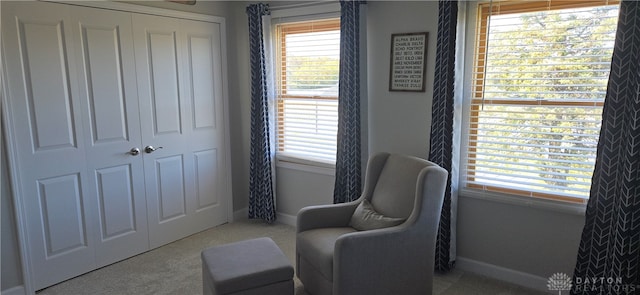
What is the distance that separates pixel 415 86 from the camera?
307 centimetres

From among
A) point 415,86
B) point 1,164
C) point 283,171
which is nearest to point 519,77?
point 415,86

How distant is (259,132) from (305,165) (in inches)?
21.6

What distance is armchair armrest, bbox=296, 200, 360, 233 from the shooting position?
2795mm

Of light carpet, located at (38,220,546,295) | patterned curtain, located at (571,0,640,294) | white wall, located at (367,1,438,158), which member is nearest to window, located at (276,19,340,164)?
white wall, located at (367,1,438,158)

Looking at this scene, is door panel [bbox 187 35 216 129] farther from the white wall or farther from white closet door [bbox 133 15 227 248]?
the white wall

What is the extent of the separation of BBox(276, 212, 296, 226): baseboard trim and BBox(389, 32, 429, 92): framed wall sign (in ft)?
5.39

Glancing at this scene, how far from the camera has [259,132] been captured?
155 inches

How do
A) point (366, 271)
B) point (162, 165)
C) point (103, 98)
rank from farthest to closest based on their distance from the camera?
point (162, 165) < point (103, 98) < point (366, 271)

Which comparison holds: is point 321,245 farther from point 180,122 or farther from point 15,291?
point 15,291

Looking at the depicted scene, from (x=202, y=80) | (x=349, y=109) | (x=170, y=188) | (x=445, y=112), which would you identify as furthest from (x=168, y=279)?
(x=445, y=112)

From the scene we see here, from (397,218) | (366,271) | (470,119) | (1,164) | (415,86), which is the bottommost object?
(366,271)

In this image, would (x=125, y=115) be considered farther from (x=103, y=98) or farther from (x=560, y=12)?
(x=560, y=12)

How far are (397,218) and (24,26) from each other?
8.70ft

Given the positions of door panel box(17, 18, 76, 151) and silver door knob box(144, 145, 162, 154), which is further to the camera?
silver door knob box(144, 145, 162, 154)
